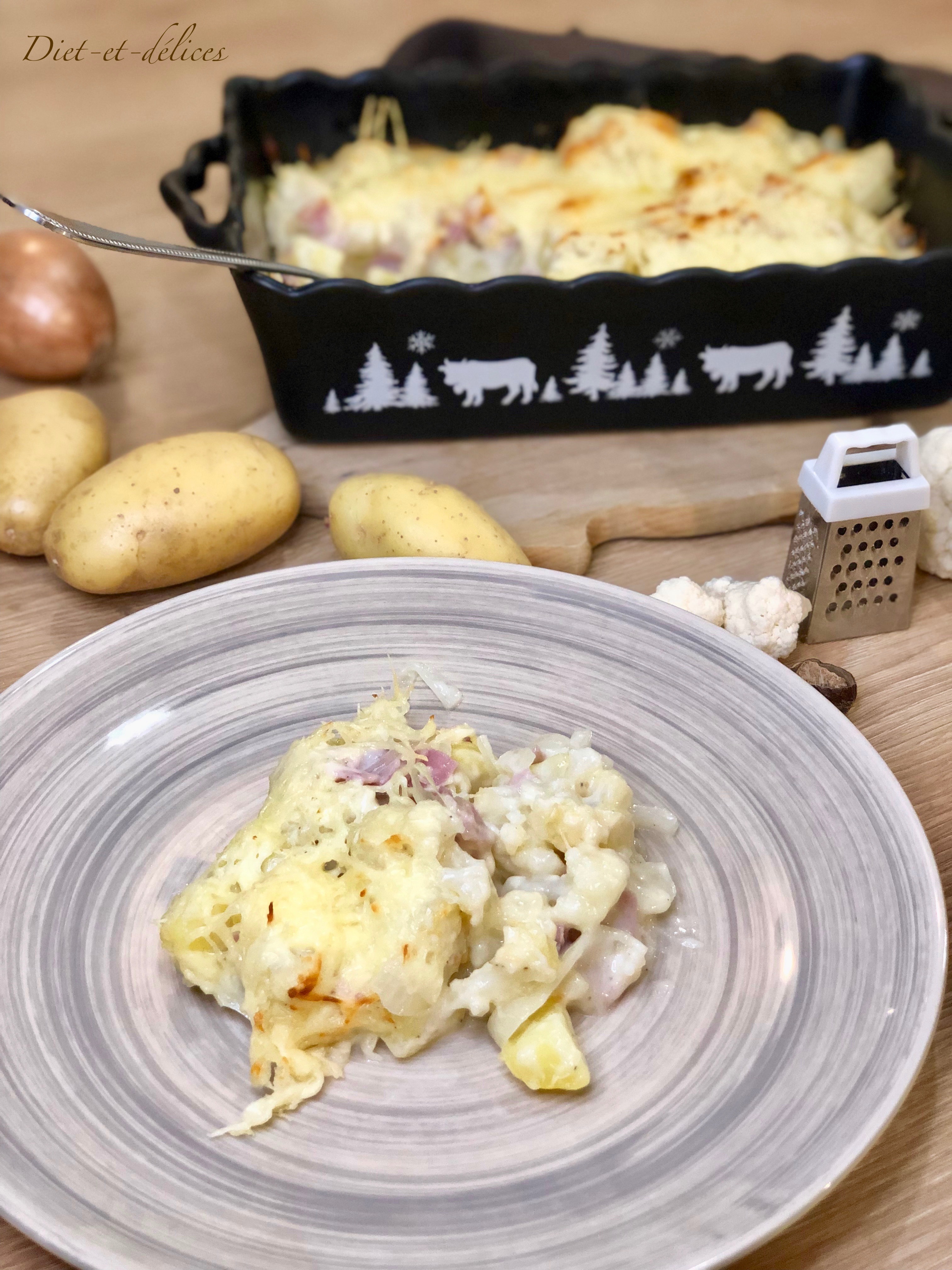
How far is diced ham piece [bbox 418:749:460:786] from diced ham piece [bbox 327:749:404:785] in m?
0.03

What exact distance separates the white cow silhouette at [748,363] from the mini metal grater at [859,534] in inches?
15.4

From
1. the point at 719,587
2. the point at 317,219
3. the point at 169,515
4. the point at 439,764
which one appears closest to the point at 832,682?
the point at 719,587

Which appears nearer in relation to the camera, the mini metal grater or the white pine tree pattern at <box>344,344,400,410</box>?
the mini metal grater

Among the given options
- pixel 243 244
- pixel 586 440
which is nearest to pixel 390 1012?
pixel 586 440

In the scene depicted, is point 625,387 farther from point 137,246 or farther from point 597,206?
point 137,246

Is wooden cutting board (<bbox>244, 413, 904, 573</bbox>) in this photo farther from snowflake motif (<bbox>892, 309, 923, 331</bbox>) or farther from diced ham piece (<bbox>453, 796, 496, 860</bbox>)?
diced ham piece (<bbox>453, 796, 496, 860</bbox>)

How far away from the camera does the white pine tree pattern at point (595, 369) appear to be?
6.10ft

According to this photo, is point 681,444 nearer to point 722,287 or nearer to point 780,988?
point 722,287

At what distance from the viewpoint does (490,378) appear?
1.90m

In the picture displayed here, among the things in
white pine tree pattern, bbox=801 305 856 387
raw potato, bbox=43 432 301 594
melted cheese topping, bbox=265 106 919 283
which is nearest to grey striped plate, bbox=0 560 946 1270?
raw potato, bbox=43 432 301 594

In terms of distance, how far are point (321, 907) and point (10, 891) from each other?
12.9 inches

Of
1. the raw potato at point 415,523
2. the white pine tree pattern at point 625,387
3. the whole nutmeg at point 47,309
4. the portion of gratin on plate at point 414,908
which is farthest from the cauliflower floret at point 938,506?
the whole nutmeg at point 47,309

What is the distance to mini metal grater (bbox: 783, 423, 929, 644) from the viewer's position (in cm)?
149

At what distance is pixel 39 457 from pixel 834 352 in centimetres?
123
